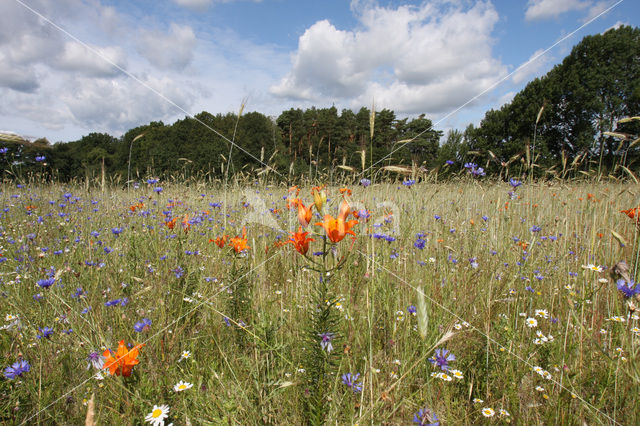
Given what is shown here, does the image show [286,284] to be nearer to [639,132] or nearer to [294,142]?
[294,142]

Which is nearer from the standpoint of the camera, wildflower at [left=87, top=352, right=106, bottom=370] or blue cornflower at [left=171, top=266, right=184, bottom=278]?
wildflower at [left=87, top=352, right=106, bottom=370]

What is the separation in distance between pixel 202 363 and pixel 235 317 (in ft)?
1.06

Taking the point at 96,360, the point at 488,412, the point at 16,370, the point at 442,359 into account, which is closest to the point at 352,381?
the point at 442,359

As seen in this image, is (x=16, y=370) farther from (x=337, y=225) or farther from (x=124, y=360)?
(x=337, y=225)

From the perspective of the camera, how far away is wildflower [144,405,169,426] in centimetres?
111

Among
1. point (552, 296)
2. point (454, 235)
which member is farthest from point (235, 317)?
point (454, 235)

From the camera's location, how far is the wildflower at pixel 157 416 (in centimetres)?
111

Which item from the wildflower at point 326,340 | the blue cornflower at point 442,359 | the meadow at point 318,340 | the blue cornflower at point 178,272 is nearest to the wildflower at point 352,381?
the meadow at point 318,340

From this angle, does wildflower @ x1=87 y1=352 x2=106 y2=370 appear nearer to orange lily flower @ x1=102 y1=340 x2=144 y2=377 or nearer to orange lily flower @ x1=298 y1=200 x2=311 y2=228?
orange lily flower @ x1=102 y1=340 x2=144 y2=377

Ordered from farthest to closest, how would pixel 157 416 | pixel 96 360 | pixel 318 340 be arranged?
1. pixel 96 360
2. pixel 318 340
3. pixel 157 416

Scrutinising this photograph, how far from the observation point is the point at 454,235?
3.28 meters

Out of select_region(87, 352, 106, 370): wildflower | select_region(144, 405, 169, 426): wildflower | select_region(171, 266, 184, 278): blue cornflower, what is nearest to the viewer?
select_region(144, 405, 169, 426): wildflower

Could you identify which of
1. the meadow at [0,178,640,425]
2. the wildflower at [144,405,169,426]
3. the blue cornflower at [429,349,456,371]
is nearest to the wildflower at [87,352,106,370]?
the meadow at [0,178,640,425]

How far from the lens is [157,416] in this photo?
115 centimetres
